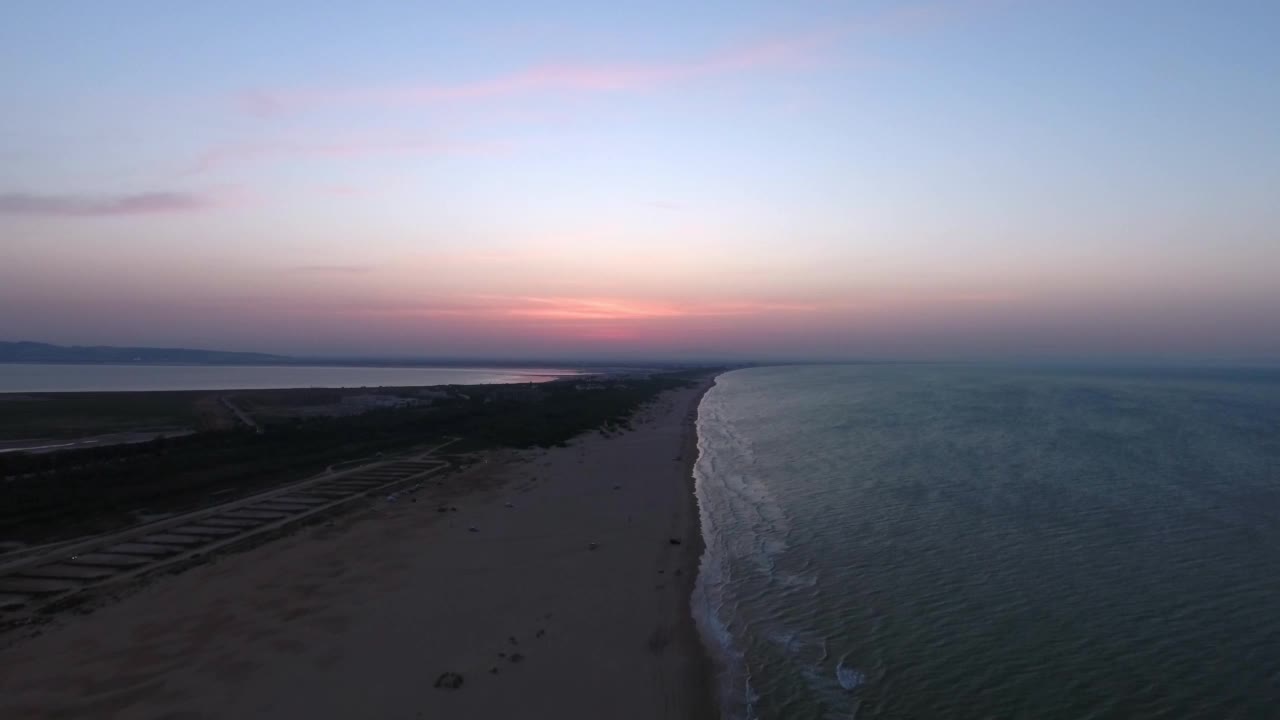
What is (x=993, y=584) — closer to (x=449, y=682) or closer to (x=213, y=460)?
(x=449, y=682)

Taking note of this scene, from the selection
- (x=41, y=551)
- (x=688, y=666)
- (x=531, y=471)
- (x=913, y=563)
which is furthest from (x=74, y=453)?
(x=913, y=563)

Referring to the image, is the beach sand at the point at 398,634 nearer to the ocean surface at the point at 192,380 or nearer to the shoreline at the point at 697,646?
the shoreline at the point at 697,646

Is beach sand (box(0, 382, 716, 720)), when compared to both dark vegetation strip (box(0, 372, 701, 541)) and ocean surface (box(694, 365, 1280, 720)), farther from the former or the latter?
dark vegetation strip (box(0, 372, 701, 541))

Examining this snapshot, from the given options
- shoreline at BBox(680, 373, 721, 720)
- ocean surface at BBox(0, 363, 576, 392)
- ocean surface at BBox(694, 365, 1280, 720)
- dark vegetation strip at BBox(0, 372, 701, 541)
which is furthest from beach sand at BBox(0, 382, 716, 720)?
ocean surface at BBox(0, 363, 576, 392)

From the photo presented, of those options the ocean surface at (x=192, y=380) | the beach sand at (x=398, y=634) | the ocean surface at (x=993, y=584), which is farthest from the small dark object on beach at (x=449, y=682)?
the ocean surface at (x=192, y=380)

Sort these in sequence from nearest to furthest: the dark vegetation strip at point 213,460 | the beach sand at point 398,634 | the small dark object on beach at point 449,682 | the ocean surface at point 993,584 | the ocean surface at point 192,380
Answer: the beach sand at point 398,634 → the small dark object on beach at point 449,682 → the ocean surface at point 993,584 → the dark vegetation strip at point 213,460 → the ocean surface at point 192,380
